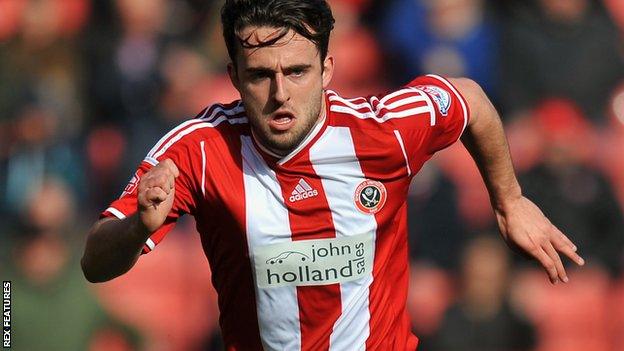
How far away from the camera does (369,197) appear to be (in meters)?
3.83

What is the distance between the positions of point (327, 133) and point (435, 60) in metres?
2.72

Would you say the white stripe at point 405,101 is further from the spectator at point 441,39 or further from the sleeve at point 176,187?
the spectator at point 441,39

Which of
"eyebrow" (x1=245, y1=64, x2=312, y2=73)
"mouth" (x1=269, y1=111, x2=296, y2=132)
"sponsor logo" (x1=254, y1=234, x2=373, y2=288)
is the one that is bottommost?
"sponsor logo" (x1=254, y1=234, x2=373, y2=288)

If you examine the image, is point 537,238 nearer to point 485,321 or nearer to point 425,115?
point 425,115

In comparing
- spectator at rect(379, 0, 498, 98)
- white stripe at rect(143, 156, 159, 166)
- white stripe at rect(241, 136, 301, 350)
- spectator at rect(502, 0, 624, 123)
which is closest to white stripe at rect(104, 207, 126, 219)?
white stripe at rect(143, 156, 159, 166)

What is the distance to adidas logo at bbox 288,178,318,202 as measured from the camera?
148 inches

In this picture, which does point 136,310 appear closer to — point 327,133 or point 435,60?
point 435,60

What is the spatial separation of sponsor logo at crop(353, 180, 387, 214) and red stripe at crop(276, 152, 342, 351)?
0.42ft

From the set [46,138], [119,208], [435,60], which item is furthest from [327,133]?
[46,138]

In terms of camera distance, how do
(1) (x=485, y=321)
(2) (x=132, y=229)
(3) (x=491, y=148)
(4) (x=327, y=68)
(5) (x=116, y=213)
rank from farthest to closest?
(1) (x=485, y=321) → (3) (x=491, y=148) → (4) (x=327, y=68) → (5) (x=116, y=213) → (2) (x=132, y=229)

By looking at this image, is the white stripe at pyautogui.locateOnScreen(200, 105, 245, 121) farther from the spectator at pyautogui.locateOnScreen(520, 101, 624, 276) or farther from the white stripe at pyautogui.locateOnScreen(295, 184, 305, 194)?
the spectator at pyautogui.locateOnScreen(520, 101, 624, 276)

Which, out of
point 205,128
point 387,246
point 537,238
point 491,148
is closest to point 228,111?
point 205,128

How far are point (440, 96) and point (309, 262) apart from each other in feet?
2.87

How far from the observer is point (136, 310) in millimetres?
6391
